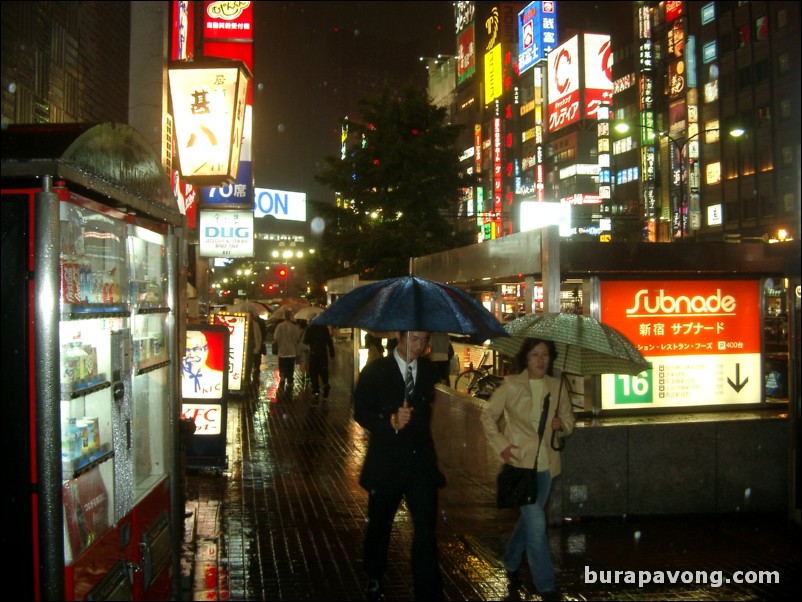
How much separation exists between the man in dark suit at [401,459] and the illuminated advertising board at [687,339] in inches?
148

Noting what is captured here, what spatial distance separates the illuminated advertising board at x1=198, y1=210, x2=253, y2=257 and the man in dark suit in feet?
47.3

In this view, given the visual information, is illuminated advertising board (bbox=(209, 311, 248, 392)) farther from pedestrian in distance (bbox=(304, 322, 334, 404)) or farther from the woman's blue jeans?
the woman's blue jeans

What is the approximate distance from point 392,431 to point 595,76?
2774 centimetres

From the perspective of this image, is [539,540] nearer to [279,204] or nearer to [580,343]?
[580,343]

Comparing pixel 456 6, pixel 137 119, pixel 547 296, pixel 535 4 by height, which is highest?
pixel 456 6

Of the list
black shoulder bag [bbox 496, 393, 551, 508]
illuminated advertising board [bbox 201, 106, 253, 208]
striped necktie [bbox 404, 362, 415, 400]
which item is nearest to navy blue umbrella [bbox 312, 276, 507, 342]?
striped necktie [bbox 404, 362, 415, 400]

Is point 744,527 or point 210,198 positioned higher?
point 210,198

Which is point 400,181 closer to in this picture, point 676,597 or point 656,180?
point 676,597

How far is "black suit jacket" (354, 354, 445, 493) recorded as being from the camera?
5289 millimetres

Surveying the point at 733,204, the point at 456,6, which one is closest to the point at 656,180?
the point at 733,204

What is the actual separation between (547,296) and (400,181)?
64.1 feet

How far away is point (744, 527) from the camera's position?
7.52 metres

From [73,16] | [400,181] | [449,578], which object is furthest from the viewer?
[400,181]

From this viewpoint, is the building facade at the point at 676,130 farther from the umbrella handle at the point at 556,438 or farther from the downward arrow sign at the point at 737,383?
the umbrella handle at the point at 556,438
